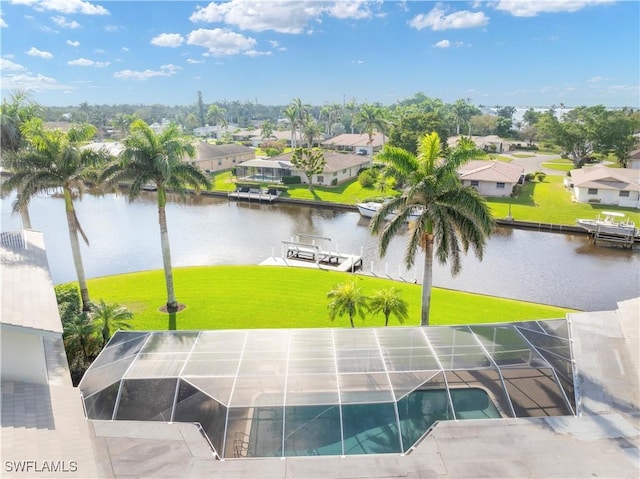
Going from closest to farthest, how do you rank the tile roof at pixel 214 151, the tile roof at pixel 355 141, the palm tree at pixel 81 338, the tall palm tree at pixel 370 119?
the palm tree at pixel 81 338 < the tall palm tree at pixel 370 119 < the tile roof at pixel 214 151 < the tile roof at pixel 355 141

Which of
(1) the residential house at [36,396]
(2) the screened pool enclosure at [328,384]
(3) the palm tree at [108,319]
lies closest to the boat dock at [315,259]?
(3) the palm tree at [108,319]

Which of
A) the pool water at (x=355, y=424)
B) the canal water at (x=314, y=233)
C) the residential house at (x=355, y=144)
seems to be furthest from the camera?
the residential house at (x=355, y=144)

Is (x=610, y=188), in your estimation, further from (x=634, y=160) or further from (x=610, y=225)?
(x=634, y=160)

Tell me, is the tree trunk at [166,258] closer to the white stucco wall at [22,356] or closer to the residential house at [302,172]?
the white stucco wall at [22,356]

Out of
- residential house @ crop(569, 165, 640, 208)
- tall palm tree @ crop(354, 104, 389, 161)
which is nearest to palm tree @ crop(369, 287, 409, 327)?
residential house @ crop(569, 165, 640, 208)

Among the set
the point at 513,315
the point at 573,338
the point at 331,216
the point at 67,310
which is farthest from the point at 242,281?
the point at 331,216

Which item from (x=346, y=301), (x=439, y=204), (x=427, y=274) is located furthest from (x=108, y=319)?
(x=439, y=204)

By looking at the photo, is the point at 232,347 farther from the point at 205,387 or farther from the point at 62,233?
the point at 62,233
